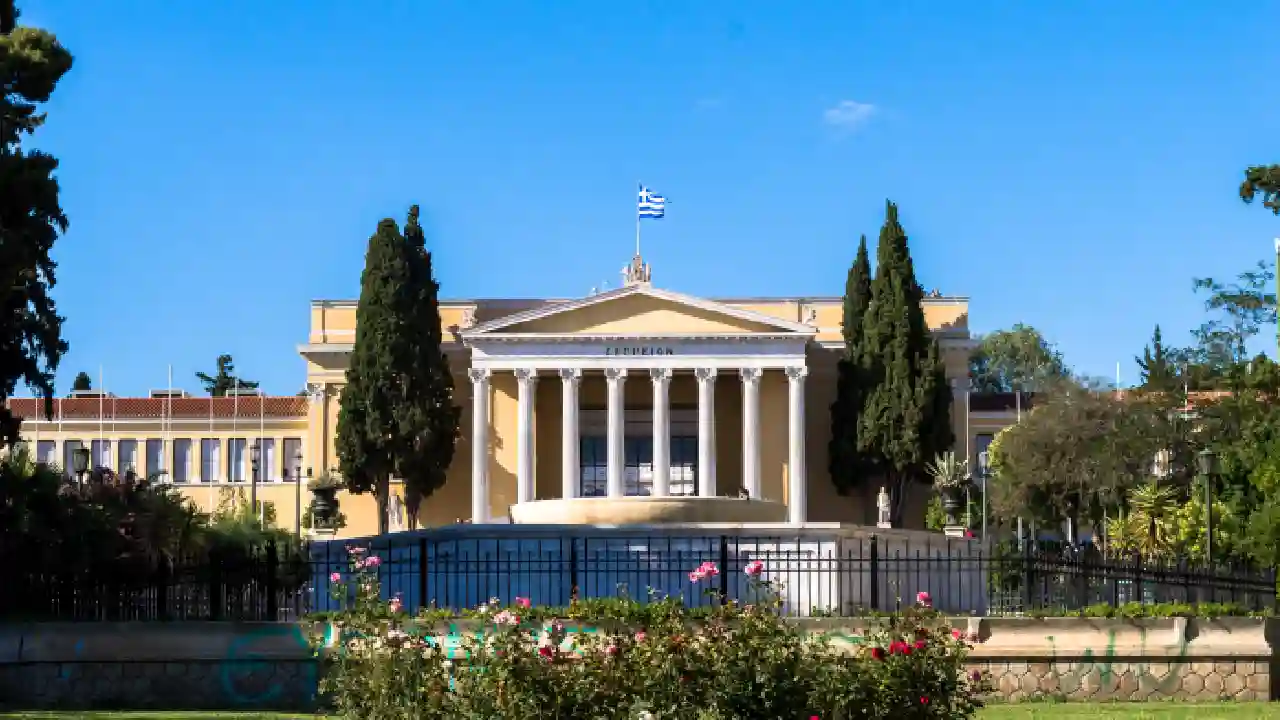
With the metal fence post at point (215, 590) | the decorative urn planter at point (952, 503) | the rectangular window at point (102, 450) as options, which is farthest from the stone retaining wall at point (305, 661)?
the rectangular window at point (102, 450)

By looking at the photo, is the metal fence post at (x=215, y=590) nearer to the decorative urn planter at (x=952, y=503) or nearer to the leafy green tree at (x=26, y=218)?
the leafy green tree at (x=26, y=218)

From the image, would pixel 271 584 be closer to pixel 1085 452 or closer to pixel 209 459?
pixel 1085 452

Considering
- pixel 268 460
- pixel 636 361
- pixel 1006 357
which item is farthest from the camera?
pixel 1006 357

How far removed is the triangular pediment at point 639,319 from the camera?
70625mm

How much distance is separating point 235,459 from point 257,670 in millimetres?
56809

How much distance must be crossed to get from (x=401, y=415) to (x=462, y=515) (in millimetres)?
8337

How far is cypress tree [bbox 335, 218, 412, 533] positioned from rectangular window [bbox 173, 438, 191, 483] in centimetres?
1499

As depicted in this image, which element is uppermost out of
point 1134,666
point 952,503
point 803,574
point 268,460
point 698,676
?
point 268,460

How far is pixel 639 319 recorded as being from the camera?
234 feet

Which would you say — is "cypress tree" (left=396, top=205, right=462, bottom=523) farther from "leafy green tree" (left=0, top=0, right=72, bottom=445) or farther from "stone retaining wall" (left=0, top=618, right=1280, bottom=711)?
"stone retaining wall" (left=0, top=618, right=1280, bottom=711)

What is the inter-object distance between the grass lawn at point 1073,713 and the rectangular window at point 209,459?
5830 centimetres

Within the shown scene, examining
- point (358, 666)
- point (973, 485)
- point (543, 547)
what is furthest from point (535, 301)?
point (358, 666)

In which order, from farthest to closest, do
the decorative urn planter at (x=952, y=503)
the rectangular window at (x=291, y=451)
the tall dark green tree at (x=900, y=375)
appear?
the rectangular window at (x=291, y=451) < the tall dark green tree at (x=900, y=375) < the decorative urn planter at (x=952, y=503)

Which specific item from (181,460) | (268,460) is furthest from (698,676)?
(181,460)
